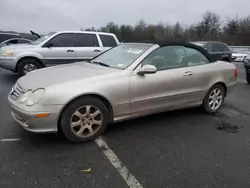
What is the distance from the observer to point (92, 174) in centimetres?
292

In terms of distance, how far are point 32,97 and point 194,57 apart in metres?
3.03

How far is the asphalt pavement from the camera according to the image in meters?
2.81

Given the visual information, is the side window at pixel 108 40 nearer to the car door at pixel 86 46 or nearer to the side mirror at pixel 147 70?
the car door at pixel 86 46

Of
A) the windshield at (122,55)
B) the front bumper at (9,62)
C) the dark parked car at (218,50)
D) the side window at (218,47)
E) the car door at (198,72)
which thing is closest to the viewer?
the windshield at (122,55)

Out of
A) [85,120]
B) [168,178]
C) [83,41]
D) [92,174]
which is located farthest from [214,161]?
[83,41]

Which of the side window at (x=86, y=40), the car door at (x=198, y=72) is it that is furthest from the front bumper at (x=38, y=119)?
the side window at (x=86, y=40)

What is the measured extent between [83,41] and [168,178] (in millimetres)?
7127

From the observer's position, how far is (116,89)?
3801mm

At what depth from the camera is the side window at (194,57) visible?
4808 millimetres

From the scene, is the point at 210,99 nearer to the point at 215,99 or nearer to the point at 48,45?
the point at 215,99

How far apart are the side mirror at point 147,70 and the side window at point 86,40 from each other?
217 inches

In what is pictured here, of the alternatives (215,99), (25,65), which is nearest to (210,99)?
(215,99)

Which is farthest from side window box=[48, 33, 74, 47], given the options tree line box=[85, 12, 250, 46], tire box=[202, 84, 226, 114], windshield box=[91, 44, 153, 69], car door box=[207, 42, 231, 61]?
tree line box=[85, 12, 250, 46]

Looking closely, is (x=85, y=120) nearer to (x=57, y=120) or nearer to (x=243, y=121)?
(x=57, y=120)
